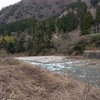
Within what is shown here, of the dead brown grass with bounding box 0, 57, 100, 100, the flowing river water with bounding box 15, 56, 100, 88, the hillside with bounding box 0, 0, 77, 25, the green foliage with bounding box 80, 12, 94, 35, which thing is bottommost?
the flowing river water with bounding box 15, 56, 100, 88

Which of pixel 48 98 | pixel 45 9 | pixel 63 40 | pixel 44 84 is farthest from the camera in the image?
pixel 45 9

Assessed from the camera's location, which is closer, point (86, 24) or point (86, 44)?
point (86, 44)

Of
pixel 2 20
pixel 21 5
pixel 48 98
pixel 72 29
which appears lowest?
pixel 48 98

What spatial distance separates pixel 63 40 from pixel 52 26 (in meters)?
8.80

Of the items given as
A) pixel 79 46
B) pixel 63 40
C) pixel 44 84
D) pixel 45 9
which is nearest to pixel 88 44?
pixel 79 46

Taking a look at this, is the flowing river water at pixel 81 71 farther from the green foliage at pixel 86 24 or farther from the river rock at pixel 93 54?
the green foliage at pixel 86 24

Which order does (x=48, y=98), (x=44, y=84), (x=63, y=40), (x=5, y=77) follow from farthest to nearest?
(x=63, y=40) → (x=44, y=84) → (x=5, y=77) → (x=48, y=98)

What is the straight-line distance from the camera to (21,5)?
172 metres

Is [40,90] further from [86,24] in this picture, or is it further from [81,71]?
[86,24]

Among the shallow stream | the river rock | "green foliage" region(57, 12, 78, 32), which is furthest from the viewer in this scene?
"green foliage" region(57, 12, 78, 32)

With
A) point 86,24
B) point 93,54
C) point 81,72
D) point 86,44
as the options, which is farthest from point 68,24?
point 81,72

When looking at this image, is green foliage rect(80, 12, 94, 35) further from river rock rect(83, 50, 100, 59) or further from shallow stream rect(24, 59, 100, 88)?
shallow stream rect(24, 59, 100, 88)

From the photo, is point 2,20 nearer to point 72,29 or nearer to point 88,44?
point 72,29

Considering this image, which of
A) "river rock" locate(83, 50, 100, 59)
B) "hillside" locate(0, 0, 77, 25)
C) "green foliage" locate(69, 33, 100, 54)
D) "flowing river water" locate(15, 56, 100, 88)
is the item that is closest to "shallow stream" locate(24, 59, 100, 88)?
"flowing river water" locate(15, 56, 100, 88)
